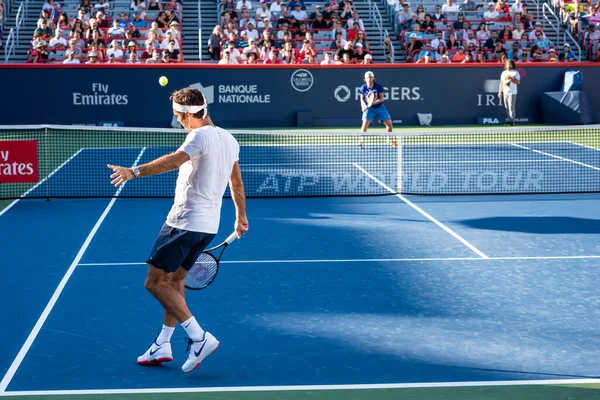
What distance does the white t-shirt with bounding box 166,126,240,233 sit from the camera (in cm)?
566

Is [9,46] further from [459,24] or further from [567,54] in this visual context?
[567,54]

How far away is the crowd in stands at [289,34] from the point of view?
26875 millimetres

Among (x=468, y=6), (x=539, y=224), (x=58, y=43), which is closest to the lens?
(x=539, y=224)

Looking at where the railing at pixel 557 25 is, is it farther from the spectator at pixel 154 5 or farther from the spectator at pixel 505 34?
the spectator at pixel 154 5

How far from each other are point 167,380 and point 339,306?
2.18m

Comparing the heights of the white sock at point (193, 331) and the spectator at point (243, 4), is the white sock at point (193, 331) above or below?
below

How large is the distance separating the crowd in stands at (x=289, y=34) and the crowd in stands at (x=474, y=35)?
1.58 m

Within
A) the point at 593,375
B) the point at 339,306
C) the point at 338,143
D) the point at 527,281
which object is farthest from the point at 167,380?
the point at 338,143

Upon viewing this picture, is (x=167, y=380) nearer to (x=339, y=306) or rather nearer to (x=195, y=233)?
(x=195, y=233)

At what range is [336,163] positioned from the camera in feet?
58.4

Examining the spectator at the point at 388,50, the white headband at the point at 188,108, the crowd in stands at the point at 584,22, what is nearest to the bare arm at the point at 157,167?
the white headband at the point at 188,108

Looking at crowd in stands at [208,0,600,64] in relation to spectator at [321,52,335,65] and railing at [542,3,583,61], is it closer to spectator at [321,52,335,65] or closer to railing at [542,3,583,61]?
spectator at [321,52,335,65]

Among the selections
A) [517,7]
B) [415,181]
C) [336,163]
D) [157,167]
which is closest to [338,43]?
[517,7]

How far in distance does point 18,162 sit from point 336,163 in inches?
253
